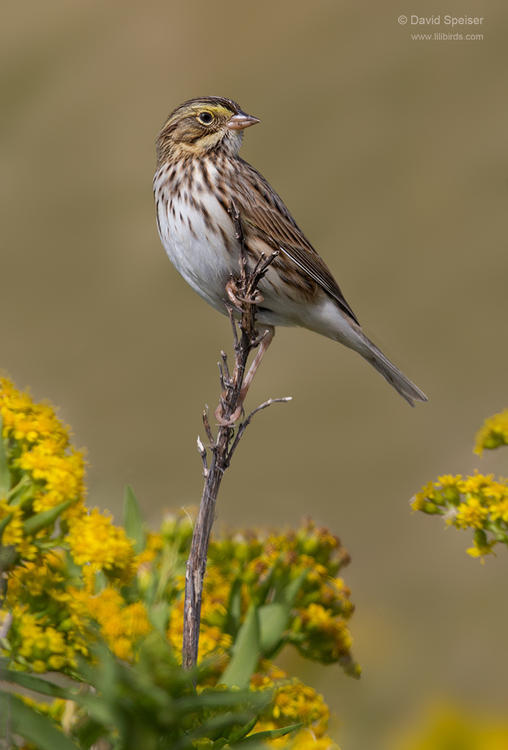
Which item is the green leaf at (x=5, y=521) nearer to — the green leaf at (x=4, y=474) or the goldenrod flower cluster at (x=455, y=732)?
the green leaf at (x=4, y=474)

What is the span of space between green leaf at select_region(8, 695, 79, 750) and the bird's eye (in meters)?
3.03

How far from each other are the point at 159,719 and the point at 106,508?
91 cm

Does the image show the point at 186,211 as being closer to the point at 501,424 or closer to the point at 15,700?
the point at 501,424

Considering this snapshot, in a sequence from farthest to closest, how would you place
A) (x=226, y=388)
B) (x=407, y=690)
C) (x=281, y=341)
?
(x=281, y=341) → (x=407, y=690) → (x=226, y=388)

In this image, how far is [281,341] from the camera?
370 inches

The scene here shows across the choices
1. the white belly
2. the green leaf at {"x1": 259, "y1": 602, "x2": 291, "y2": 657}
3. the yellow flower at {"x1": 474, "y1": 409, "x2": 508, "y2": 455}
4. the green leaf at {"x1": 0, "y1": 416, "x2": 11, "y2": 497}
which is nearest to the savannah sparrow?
the white belly

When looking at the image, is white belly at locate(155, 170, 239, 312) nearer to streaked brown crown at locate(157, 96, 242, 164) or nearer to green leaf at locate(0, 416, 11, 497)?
streaked brown crown at locate(157, 96, 242, 164)

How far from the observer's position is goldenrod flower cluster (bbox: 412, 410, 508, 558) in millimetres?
2209

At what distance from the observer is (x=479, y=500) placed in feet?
7.38

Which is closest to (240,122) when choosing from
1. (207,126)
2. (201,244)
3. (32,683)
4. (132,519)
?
(207,126)

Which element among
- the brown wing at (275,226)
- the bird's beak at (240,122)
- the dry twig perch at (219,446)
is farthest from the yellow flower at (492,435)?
the bird's beak at (240,122)

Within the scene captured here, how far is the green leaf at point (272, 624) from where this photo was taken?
223cm

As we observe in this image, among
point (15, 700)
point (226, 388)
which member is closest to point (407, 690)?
point (226, 388)

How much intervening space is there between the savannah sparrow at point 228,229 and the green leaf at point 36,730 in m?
2.28
